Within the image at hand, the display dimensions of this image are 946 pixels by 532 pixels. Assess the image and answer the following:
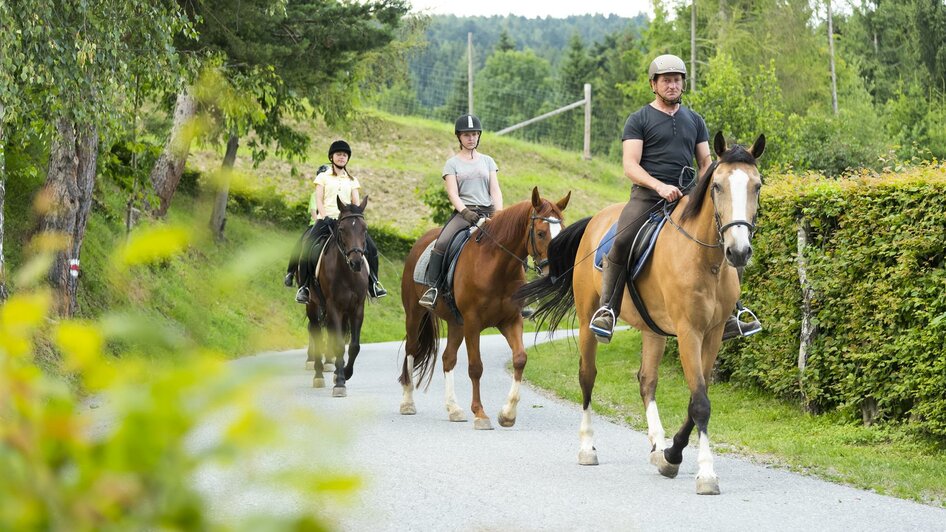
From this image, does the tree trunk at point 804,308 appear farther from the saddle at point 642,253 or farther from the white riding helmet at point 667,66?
the white riding helmet at point 667,66

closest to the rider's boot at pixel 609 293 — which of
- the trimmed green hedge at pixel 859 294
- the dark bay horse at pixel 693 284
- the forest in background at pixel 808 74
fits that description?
the dark bay horse at pixel 693 284

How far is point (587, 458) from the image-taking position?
29.7 feet

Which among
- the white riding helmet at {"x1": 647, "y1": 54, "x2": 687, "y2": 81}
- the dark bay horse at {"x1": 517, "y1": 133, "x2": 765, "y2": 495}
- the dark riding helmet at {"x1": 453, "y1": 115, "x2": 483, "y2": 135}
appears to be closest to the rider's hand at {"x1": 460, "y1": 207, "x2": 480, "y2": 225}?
the dark riding helmet at {"x1": 453, "y1": 115, "x2": 483, "y2": 135}

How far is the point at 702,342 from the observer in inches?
332

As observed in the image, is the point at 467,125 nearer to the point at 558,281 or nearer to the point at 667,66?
the point at 558,281

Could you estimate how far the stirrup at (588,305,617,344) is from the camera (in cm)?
891

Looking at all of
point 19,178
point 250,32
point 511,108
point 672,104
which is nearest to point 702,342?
point 672,104

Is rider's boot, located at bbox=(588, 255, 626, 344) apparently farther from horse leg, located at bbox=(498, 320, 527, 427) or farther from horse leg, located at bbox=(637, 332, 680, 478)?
horse leg, located at bbox=(498, 320, 527, 427)

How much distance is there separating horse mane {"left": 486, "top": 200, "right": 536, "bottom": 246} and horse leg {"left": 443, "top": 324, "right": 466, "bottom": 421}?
1101 mm

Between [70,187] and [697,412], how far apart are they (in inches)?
383

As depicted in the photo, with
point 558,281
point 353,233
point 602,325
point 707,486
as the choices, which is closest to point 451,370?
point 558,281

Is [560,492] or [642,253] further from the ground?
[642,253]

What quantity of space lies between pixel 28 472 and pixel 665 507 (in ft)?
21.3

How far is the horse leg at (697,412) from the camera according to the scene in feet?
25.3
